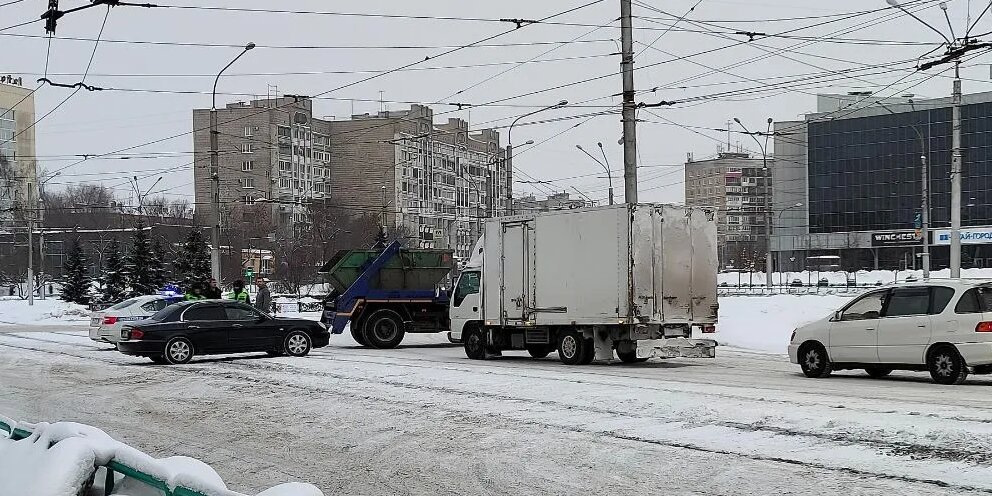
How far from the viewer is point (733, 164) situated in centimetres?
16050

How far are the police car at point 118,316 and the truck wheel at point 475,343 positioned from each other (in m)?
9.95

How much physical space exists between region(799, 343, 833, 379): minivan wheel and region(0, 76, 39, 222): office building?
47045 millimetres

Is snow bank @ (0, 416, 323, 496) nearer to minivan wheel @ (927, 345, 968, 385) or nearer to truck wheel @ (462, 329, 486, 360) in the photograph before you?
minivan wheel @ (927, 345, 968, 385)

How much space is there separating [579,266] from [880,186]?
9258 cm

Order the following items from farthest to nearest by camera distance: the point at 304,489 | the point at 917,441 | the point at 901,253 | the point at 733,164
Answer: the point at 733,164, the point at 901,253, the point at 917,441, the point at 304,489

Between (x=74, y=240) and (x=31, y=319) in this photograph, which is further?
(x=74, y=240)

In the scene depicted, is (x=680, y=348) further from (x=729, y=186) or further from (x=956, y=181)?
(x=729, y=186)

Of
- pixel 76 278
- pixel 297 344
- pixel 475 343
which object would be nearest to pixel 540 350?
pixel 475 343

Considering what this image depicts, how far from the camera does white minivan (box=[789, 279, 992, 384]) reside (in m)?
16.0

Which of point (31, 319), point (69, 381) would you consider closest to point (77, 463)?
point (69, 381)

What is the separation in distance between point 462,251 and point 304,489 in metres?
111

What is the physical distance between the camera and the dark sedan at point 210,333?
22.5 m

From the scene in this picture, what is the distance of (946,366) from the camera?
→ 53.4ft

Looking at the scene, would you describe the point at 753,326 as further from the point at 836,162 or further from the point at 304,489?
the point at 836,162
